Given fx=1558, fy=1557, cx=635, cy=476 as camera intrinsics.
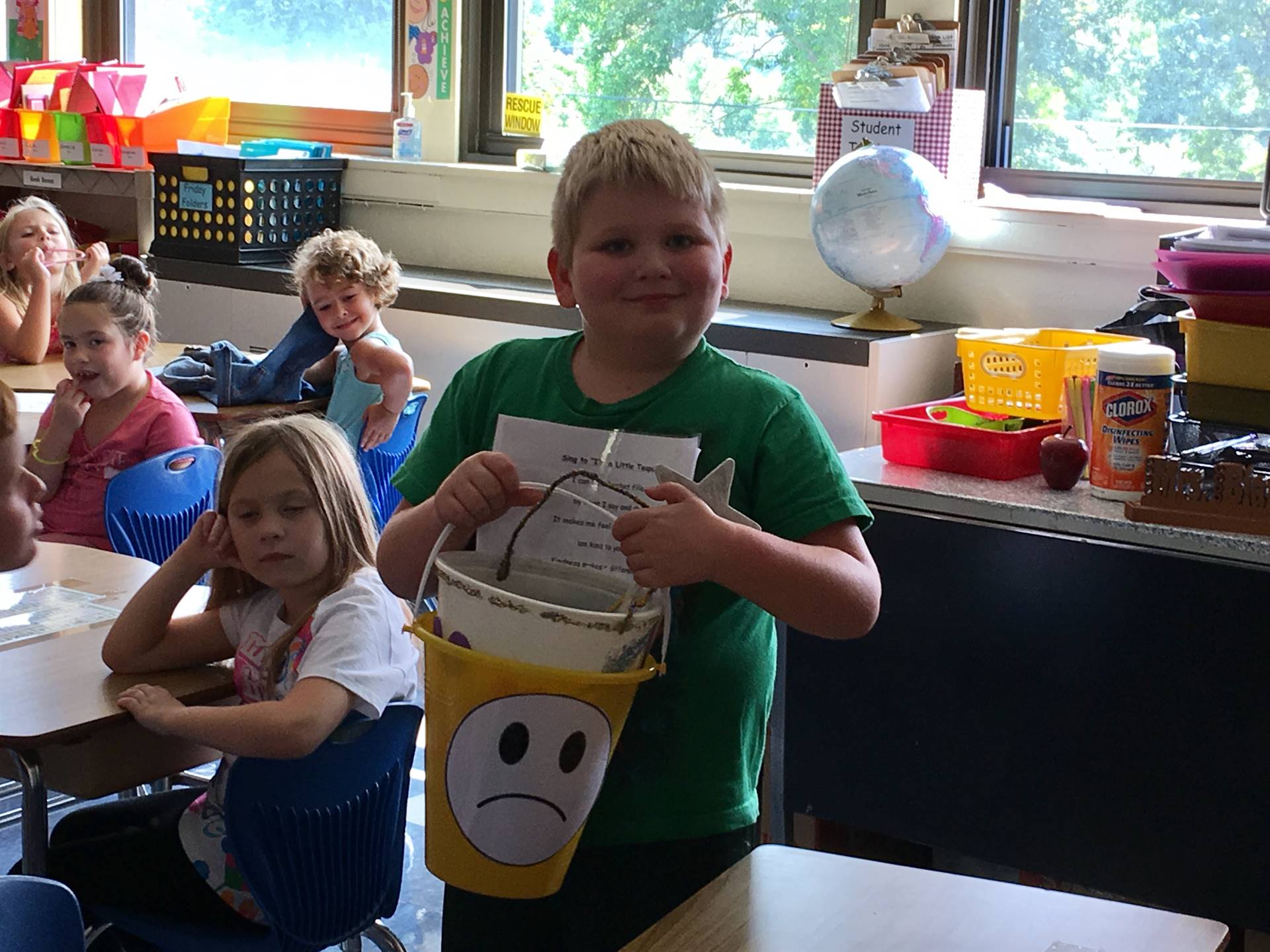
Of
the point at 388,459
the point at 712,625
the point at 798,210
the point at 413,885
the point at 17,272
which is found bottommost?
the point at 413,885

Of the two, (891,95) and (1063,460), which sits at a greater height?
(891,95)

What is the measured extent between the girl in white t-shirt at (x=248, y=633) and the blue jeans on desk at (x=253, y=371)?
1667mm

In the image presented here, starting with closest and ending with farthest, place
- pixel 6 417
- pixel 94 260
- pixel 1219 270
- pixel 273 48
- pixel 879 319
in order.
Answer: pixel 6 417 → pixel 1219 270 → pixel 879 319 → pixel 94 260 → pixel 273 48

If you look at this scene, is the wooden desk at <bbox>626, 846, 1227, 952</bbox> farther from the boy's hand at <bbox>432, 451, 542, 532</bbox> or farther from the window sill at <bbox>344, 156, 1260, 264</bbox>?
the window sill at <bbox>344, 156, 1260, 264</bbox>

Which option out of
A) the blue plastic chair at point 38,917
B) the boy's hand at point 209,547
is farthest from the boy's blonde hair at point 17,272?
the blue plastic chair at point 38,917

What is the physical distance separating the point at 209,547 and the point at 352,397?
170 cm

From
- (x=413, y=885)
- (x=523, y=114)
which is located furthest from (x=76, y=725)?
(x=523, y=114)

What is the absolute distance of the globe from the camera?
3098 millimetres

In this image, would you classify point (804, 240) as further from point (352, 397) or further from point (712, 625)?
point (712, 625)

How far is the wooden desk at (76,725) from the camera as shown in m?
1.66

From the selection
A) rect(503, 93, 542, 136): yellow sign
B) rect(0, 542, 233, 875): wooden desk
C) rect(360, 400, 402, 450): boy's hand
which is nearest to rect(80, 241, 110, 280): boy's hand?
rect(503, 93, 542, 136): yellow sign

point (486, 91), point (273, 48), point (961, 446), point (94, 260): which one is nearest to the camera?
point (961, 446)

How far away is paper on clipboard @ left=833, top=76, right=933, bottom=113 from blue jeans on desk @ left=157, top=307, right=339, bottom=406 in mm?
1318

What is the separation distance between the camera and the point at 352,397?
354 centimetres
